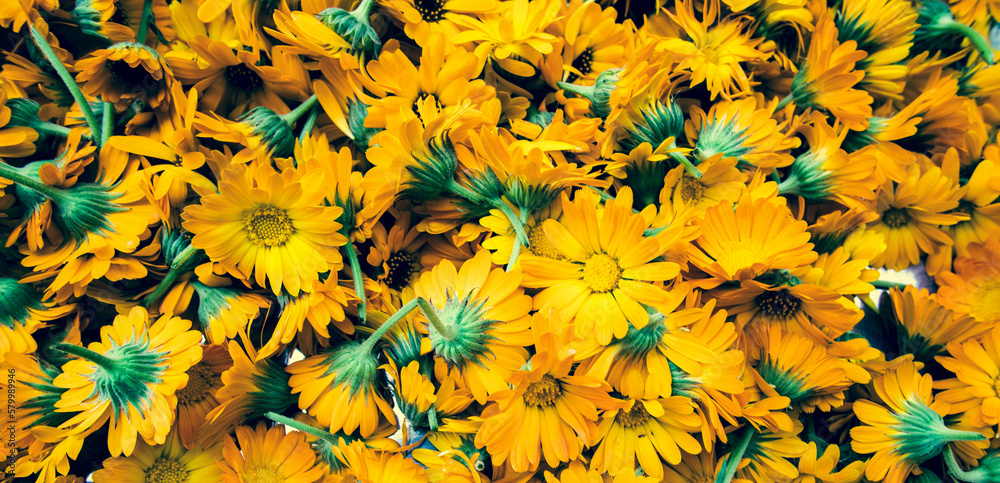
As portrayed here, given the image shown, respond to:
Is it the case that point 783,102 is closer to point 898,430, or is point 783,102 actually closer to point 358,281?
point 898,430

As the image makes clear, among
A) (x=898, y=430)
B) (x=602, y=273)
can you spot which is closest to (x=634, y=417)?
(x=602, y=273)

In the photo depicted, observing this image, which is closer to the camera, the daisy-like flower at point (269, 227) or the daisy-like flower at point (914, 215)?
the daisy-like flower at point (269, 227)

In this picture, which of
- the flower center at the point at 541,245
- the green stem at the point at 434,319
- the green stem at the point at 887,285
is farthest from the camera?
the green stem at the point at 887,285

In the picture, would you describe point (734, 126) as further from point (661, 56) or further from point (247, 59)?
point (247, 59)

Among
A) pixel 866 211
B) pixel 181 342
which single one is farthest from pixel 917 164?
pixel 181 342

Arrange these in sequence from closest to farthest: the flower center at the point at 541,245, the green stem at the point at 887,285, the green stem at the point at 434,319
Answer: the green stem at the point at 434,319 < the flower center at the point at 541,245 < the green stem at the point at 887,285

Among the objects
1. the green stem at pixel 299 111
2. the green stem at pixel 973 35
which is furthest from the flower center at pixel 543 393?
the green stem at pixel 973 35

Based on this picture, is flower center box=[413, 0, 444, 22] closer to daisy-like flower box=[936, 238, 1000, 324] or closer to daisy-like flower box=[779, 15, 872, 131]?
daisy-like flower box=[779, 15, 872, 131]

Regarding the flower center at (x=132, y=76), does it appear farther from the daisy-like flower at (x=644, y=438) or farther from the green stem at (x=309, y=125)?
the daisy-like flower at (x=644, y=438)
